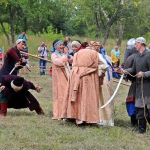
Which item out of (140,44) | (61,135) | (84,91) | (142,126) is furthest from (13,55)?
(142,126)

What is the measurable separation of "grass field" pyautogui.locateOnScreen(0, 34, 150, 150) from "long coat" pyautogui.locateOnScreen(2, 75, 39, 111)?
0.23m

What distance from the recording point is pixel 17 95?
9102 mm

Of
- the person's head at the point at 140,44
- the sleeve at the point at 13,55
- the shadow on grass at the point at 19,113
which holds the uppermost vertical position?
the person's head at the point at 140,44

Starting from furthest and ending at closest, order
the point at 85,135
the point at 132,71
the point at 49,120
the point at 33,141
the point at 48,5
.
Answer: the point at 48,5
the point at 49,120
the point at 132,71
the point at 85,135
the point at 33,141

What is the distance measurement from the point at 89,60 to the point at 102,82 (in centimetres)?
50

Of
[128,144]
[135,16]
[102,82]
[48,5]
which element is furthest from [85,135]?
[48,5]

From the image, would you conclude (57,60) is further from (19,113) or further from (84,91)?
(19,113)

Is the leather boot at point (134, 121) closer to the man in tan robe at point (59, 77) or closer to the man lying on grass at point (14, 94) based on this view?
the man in tan robe at point (59, 77)

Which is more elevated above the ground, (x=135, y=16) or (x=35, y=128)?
(x=135, y=16)

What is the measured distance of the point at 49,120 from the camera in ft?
28.5

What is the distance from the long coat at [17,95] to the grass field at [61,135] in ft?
0.76

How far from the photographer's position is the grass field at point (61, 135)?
668 cm

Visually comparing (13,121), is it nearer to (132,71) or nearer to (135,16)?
(132,71)

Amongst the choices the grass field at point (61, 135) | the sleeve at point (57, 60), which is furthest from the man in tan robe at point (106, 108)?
the sleeve at point (57, 60)
